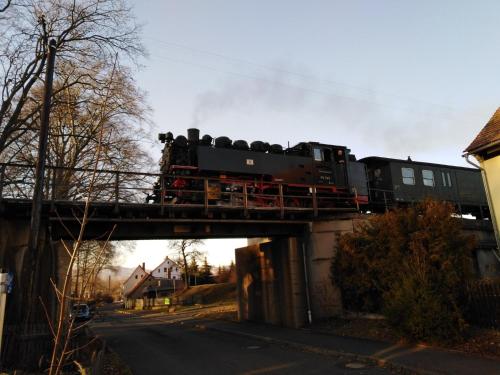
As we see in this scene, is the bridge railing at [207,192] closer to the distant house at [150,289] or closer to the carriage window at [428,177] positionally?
the carriage window at [428,177]

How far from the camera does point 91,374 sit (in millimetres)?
6660

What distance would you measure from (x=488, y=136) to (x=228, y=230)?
11.1 m

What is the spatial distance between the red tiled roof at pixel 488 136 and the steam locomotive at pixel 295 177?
595cm

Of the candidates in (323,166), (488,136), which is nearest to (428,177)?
(323,166)

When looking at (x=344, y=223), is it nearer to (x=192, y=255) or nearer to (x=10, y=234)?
(x=10, y=234)

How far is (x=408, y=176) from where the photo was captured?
25469mm

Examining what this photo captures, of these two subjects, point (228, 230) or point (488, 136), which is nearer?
point (488, 136)

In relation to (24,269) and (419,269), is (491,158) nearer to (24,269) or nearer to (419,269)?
(419,269)

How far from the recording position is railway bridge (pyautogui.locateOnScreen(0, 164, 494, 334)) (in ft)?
46.2

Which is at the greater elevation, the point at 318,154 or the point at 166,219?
the point at 318,154

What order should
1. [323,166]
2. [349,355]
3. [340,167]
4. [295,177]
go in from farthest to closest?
[340,167]
[323,166]
[295,177]
[349,355]

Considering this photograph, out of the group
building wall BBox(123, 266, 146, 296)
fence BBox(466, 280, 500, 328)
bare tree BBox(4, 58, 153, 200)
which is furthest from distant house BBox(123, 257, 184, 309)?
fence BBox(466, 280, 500, 328)

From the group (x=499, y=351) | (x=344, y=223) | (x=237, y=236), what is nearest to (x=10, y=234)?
(x=237, y=236)

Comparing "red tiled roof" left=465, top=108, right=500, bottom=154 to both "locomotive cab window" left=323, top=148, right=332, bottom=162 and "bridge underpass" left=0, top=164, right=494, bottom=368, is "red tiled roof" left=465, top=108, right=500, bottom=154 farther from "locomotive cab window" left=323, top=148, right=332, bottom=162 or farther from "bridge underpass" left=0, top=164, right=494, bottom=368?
"locomotive cab window" left=323, top=148, right=332, bottom=162
